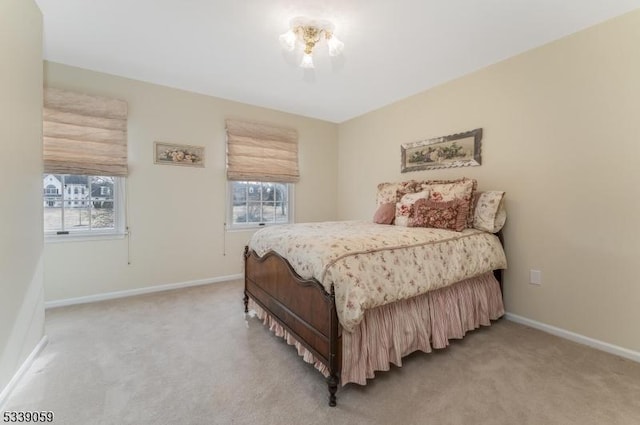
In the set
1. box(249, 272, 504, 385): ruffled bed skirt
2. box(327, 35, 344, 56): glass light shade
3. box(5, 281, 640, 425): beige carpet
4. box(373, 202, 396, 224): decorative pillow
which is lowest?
box(5, 281, 640, 425): beige carpet

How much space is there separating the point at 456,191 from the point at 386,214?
0.72 metres

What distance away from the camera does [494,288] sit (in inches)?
100.0

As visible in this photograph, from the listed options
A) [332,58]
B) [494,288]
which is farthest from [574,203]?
[332,58]

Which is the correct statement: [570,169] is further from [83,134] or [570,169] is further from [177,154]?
[83,134]

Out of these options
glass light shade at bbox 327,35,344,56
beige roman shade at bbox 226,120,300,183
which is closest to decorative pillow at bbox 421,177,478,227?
glass light shade at bbox 327,35,344,56

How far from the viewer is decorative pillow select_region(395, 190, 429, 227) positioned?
275 centimetres

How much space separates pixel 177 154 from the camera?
133 inches

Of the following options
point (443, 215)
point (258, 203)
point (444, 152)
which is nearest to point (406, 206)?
point (443, 215)

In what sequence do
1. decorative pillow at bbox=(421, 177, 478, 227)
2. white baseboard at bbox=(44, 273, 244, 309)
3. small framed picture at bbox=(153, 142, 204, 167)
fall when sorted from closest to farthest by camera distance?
decorative pillow at bbox=(421, 177, 478, 227), white baseboard at bbox=(44, 273, 244, 309), small framed picture at bbox=(153, 142, 204, 167)

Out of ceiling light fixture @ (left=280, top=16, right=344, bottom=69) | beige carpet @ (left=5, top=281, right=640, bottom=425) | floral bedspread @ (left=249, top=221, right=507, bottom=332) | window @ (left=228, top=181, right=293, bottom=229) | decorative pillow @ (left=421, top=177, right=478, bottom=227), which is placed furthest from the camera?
window @ (left=228, top=181, right=293, bottom=229)

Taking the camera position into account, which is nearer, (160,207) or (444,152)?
(444,152)

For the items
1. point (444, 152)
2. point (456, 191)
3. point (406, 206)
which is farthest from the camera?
point (444, 152)

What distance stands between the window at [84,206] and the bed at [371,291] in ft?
5.78

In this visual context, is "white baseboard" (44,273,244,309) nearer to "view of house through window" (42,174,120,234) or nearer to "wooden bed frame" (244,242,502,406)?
"view of house through window" (42,174,120,234)
